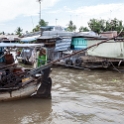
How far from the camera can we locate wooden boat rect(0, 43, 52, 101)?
24.4 feet

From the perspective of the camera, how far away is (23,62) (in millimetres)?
18406

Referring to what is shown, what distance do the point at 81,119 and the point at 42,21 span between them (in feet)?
85.7

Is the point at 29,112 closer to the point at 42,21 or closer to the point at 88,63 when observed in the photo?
the point at 88,63

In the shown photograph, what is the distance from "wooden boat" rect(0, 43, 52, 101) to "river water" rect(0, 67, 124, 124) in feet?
0.82

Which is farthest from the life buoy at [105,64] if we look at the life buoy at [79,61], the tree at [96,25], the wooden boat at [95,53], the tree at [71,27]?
the tree at [71,27]

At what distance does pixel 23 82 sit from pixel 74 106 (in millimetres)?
1866

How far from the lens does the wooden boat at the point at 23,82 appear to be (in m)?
7.44

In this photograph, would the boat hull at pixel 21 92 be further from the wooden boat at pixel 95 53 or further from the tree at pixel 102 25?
the tree at pixel 102 25

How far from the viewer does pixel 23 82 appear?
7539 mm

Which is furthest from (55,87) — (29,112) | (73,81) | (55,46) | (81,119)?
(55,46)

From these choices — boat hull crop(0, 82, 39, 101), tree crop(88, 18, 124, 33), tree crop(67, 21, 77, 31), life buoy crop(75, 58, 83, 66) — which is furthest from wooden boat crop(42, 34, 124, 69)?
tree crop(67, 21, 77, 31)

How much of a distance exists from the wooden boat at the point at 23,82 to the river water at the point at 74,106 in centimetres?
25

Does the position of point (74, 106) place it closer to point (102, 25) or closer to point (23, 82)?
point (23, 82)

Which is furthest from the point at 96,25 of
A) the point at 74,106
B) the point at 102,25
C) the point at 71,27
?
the point at 74,106
